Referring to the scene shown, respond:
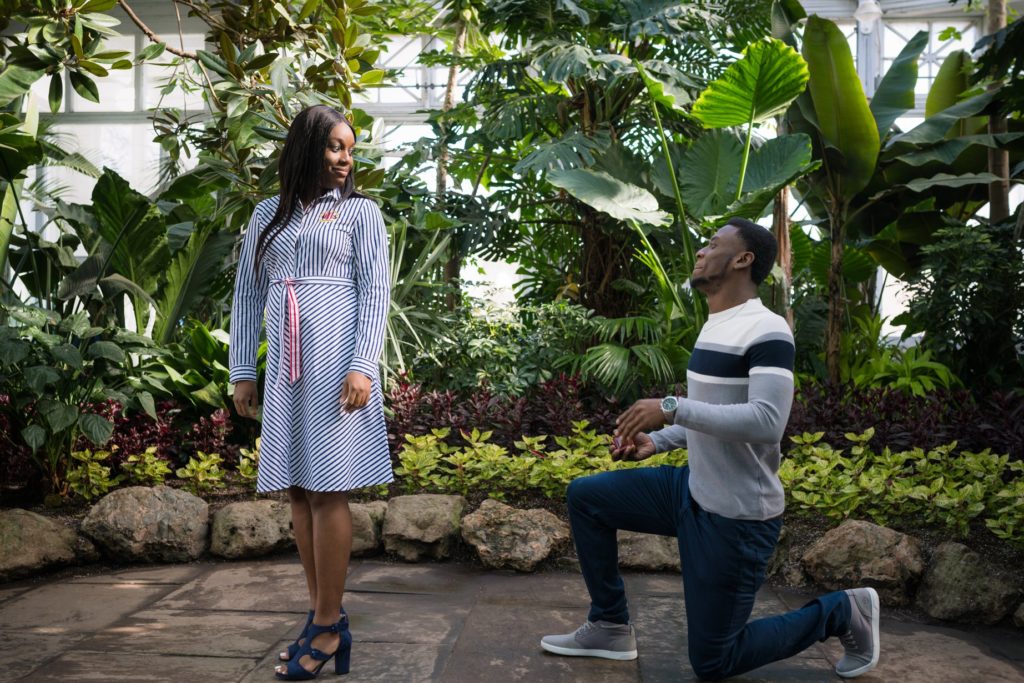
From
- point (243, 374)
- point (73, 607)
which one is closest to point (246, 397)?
point (243, 374)

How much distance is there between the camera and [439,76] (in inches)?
509

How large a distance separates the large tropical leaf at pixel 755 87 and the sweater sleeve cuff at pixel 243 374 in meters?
3.51

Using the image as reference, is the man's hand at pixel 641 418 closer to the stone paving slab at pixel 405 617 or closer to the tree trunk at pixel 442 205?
the stone paving slab at pixel 405 617

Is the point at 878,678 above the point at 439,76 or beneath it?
beneath

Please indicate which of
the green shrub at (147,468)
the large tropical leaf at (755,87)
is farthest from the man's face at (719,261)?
the large tropical leaf at (755,87)

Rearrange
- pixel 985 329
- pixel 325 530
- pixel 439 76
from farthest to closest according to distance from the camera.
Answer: pixel 439 76 → pixel 985 329 → pixel 325 530

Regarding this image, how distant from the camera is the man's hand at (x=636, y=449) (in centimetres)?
239

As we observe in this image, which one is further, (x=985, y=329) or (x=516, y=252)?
(x=516, y=252)

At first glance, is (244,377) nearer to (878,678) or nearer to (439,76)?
(878,678)

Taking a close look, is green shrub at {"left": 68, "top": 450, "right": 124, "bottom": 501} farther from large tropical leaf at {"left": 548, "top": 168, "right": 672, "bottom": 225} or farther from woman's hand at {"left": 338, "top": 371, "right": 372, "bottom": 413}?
large tropical leaf at {"left": 548, "top": 168, "right": 672, "bottom": 225}

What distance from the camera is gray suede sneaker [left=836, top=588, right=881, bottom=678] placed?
8.27 feet

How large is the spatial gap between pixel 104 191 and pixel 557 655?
154 inches

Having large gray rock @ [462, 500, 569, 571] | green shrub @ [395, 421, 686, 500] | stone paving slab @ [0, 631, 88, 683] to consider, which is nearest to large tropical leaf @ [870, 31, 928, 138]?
green shrub @ [395, 421, 686, 500]

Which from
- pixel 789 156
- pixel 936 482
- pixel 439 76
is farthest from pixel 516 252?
pixel 439 76
